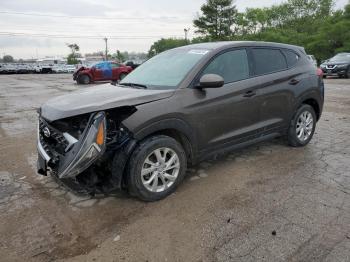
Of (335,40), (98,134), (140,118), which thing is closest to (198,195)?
(140,118)

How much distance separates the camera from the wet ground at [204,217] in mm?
2803

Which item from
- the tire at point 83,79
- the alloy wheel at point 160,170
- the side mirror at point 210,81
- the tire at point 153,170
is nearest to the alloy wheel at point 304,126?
the side mirror at point 210,81

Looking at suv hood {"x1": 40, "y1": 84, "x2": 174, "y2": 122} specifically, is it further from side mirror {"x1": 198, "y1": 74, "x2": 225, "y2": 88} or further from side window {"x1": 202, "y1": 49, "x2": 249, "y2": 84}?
side window {"x1": 202, "y1": 49, "x2": 249, "y2": 84}

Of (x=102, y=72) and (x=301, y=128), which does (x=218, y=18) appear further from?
(x=301, y=128)

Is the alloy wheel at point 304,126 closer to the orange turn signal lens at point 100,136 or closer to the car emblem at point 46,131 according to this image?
the orange turn signal lens at point 100,136

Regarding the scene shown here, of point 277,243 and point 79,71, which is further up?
point 79,71

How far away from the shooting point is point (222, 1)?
54281 millimetres

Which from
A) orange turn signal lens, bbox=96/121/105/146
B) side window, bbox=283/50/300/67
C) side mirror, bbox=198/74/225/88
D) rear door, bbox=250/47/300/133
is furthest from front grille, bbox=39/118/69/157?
side window, bbox=283/50/300/67

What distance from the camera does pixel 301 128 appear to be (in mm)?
5363

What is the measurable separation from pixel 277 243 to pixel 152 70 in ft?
9.03

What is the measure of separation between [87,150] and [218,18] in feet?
183

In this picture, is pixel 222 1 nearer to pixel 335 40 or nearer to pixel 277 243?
pixel 335 40

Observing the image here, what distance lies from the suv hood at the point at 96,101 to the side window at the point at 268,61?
5.10ft

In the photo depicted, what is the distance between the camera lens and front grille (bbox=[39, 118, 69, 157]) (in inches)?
136
